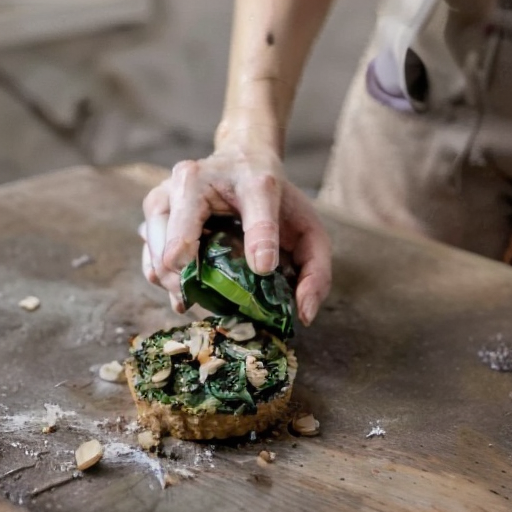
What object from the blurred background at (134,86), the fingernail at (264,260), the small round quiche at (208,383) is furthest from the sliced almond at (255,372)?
the blurred background at (134,86)

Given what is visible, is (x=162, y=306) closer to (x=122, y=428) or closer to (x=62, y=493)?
(x=122, y=428)

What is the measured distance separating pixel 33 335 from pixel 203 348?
288 mm

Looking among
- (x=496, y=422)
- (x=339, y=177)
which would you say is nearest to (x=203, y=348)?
(x=496, y=422)

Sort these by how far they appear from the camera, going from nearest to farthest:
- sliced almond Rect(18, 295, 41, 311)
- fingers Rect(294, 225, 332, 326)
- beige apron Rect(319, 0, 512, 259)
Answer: fingers Rect(294, 225, 332, 326) < sliced almond Rect(18, 295, 41, 311) < beige apron Rect(319, 0, 512, 259)

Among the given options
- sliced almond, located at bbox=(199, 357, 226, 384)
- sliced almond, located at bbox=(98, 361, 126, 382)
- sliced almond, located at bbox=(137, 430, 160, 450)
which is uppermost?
sliced almond, located at bbox=(199, 357, 226, 384)

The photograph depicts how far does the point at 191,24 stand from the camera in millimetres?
2926

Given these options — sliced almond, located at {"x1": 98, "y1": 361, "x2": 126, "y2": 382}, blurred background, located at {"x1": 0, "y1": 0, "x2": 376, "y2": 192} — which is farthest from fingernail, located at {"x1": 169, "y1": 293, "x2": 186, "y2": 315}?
blurred background, located at {"x1": 0, "y1": 0, "x2": 376, "y2": 192}

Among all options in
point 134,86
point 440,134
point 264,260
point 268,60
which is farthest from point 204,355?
point 134,86

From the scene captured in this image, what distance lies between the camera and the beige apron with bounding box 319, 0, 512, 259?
4.34 ft

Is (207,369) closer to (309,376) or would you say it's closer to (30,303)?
(309,376)

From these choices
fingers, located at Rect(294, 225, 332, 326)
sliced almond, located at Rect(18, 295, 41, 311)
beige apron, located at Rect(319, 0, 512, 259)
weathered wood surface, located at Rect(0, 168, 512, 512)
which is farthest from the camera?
beige apron, located at Rect(319, 0, 512, 259)

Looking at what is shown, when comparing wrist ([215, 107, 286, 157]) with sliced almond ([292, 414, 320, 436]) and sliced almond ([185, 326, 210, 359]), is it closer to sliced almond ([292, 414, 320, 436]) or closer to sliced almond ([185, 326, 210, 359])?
sliced almond ([185, 326, 210, 359])

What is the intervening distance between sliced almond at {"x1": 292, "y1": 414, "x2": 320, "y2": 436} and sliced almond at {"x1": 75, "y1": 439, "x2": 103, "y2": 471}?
0.23 m

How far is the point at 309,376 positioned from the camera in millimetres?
1055
